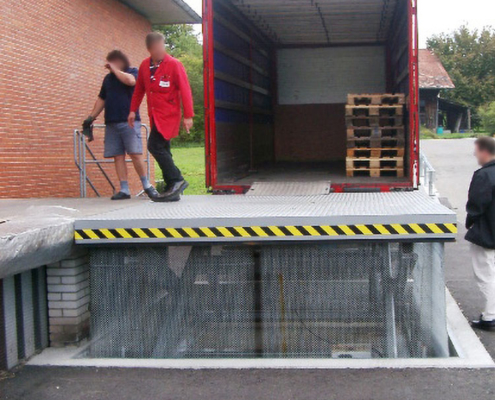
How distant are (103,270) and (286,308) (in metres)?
1.59

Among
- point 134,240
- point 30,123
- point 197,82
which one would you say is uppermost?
point 197,82

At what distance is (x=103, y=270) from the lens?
602cm

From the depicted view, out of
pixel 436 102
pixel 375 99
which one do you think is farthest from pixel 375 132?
pixel 436 102

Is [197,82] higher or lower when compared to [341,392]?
higher

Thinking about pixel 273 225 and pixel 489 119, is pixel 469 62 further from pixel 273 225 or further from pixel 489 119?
pixel 273 225

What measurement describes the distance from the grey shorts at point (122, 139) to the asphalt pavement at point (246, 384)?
127 inches

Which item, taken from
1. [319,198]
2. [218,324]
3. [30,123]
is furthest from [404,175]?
[30,123]

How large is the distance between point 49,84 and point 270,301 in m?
6.96

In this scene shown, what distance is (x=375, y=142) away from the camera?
9.42 m

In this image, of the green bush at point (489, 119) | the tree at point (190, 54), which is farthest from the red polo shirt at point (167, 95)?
the green bush at point (489, 119)

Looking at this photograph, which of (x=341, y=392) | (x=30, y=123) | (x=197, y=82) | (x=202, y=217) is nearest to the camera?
(x=341, y=392)

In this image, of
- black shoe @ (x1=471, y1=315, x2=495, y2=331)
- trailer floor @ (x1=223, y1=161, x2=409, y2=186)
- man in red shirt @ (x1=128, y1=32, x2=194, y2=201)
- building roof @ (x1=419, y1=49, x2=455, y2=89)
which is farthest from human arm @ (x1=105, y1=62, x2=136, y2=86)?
building roof @ (x1=419, y1=49, x2=455, y2=89)

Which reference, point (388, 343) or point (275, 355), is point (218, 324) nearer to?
point (275, 355)

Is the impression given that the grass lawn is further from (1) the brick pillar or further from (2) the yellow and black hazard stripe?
(2) the yellow and black hazard stripe
